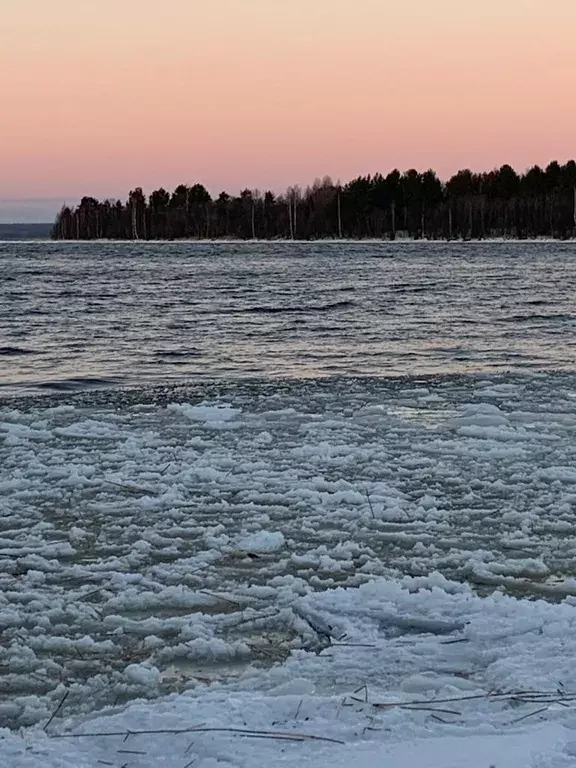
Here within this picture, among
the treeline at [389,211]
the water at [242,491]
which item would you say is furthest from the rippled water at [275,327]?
the treeline at [389,211]

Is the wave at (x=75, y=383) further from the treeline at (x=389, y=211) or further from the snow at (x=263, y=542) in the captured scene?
the treeline at (x=389, y=211)

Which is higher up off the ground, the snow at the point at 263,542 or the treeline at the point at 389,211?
the treeline at the point at 389,211

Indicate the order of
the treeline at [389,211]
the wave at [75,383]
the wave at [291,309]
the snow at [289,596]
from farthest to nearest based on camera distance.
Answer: the treeline at [389,211] < the wave at [291,309] < the wave at [75,383] < the snow at [289,596]

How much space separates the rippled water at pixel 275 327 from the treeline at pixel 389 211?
56.6m

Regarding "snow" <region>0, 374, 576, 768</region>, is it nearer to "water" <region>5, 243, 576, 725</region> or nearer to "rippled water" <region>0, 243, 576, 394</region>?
"water" <region>5, 243, 576, 725</region>

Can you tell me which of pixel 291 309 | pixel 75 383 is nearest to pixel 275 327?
pixel 291 309

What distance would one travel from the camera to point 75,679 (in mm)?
3555

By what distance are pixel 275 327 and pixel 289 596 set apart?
1476 cm

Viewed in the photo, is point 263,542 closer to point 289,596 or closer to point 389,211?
point 289,596

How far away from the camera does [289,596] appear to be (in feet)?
14.3

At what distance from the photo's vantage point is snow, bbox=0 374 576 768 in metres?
3.03

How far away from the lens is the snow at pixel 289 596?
119 inches

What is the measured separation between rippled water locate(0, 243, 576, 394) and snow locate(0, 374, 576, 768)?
17.4ft

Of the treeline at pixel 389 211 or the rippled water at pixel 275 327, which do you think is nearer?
the rippled water at pixel 275 327
